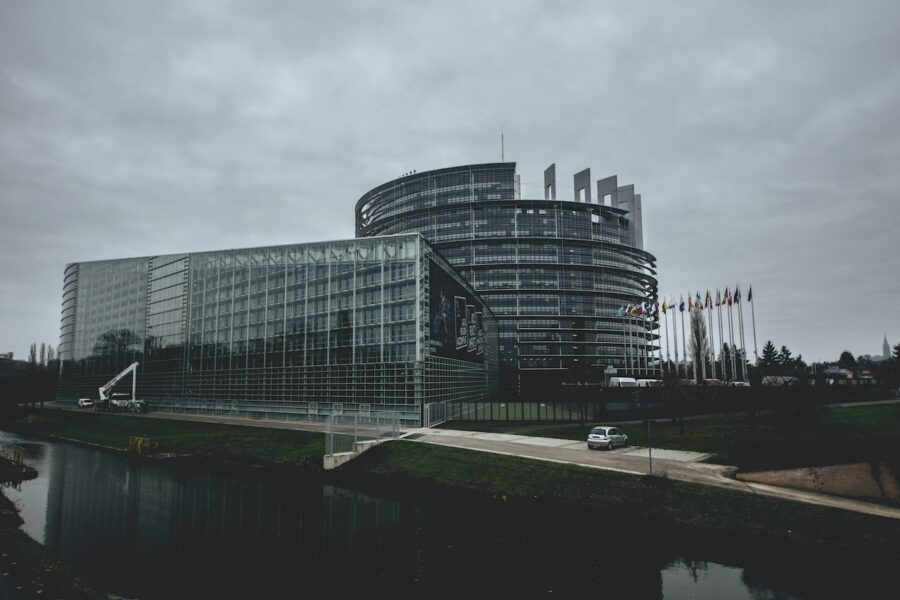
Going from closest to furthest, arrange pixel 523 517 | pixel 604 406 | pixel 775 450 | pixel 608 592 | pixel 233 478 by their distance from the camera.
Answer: pixel 608 592, pixel 523 517, pixel 775 450, pixel 233 478, pixel 604 406

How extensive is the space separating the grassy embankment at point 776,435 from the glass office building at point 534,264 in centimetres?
8560

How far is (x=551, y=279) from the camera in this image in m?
146

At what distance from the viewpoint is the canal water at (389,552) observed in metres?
20.9

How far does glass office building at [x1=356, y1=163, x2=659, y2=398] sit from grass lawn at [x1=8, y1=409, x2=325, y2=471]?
87713 millimetres

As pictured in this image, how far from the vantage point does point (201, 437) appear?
57.6 m

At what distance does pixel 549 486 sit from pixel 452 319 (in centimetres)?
4037

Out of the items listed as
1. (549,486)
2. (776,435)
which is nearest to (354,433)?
(549,486)

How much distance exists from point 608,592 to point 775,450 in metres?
18.5

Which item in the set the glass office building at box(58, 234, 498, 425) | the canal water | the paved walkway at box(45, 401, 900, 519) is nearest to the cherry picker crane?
the glass office building at box(58, 234, 498, 425)

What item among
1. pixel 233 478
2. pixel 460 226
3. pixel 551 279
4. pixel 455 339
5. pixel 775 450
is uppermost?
pixel 460 226

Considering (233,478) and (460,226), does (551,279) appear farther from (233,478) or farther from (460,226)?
(233,478)

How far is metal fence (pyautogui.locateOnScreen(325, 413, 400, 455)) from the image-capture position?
45750 millimetres

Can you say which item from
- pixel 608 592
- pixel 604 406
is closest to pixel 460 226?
pixel 604 406

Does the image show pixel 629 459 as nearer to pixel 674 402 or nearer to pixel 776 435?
pixel 674 402
